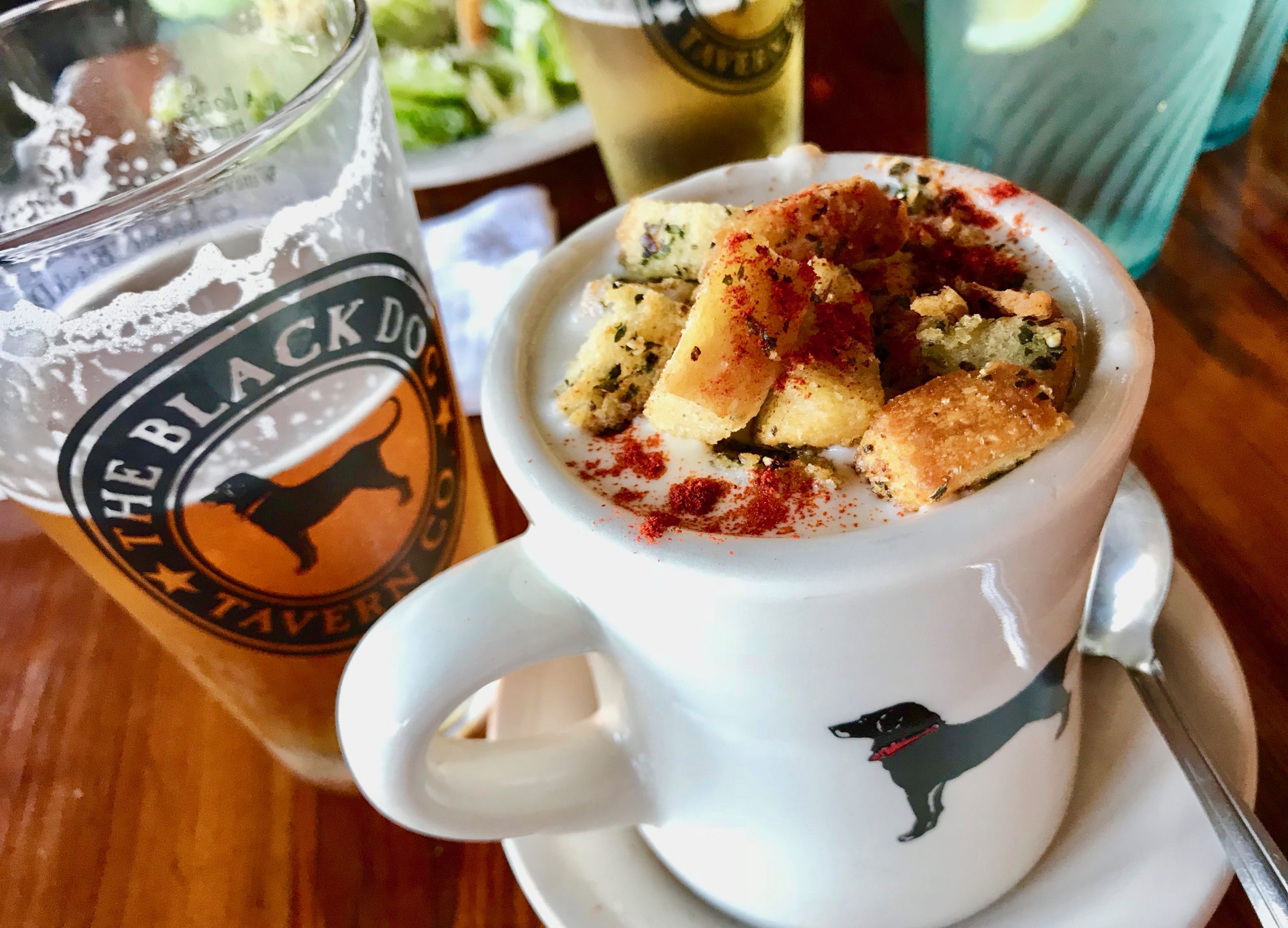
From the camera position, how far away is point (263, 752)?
22.8 inches

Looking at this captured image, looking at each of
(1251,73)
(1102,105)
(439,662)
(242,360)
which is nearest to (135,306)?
(242,360)

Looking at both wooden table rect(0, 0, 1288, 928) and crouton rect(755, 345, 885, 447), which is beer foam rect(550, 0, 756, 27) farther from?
crouton rect(755, 345, 885, 447)

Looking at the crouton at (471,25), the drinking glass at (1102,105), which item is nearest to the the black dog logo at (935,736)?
the drinking glass at (1102,105)

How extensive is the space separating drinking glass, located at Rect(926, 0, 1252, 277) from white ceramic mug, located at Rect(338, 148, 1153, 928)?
33 centimetres

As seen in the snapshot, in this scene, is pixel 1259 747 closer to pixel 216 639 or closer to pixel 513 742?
pixel 513 742

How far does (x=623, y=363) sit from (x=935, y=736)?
0.60ft

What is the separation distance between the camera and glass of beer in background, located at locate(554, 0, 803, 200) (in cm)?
70

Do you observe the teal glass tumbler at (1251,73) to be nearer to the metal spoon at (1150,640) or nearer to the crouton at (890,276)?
the metal spoon at (1150,640)

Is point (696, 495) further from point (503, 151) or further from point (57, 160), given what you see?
point (503, 151)

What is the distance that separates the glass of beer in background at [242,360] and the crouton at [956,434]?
275 mm

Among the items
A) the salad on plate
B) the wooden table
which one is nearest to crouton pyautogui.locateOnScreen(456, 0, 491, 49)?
the salad on plate

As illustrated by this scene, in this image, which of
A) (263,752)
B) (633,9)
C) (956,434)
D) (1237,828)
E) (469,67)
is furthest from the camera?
(469,67)

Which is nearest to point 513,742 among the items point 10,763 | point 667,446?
point 667,446

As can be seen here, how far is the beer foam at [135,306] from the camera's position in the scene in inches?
16.4
